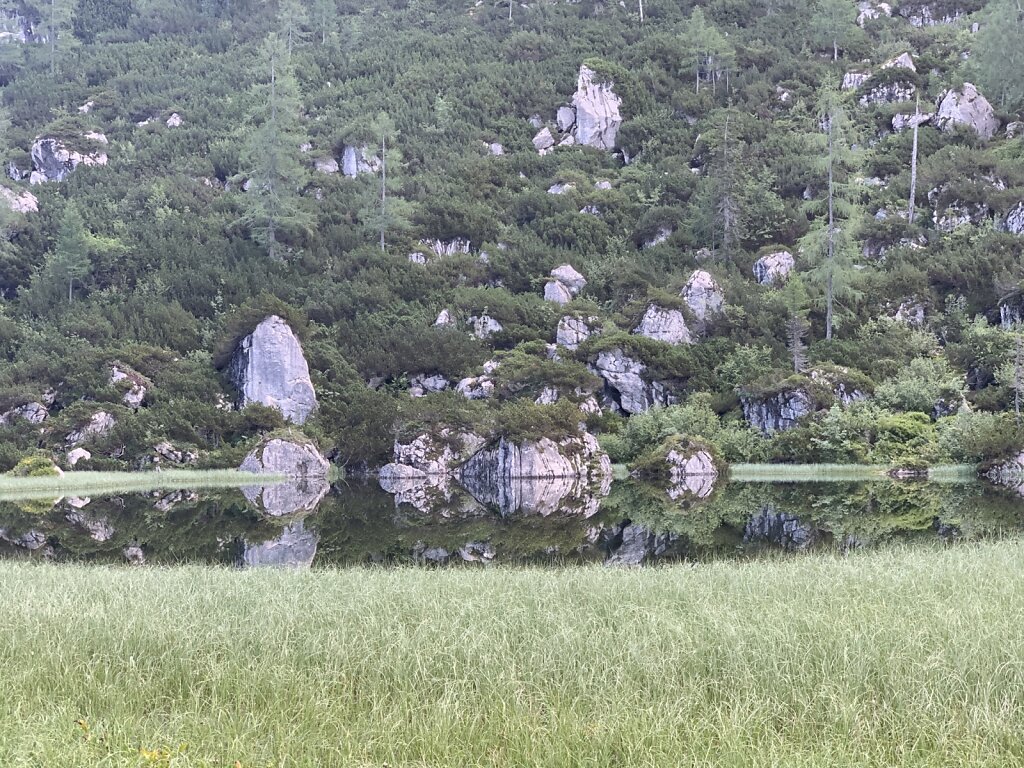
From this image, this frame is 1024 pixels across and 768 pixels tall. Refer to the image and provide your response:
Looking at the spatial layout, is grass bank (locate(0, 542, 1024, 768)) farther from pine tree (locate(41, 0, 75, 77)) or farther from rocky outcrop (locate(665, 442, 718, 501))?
pine tree (locate(41, 0, 75, 77))

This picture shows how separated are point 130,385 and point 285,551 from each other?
19911 mm

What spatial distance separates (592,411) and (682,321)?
6.90 meters

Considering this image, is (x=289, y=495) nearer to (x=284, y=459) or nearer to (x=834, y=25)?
(x=284, y=459)

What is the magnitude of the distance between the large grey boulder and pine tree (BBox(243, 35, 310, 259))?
17708mm

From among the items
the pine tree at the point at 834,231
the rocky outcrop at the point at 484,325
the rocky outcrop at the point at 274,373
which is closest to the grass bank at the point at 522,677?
the rocky outcrop at the point at 274,373

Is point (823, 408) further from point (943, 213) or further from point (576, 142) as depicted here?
point (576, 142)

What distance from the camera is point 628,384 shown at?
33500mm

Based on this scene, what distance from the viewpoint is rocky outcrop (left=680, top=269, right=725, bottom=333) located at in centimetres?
3716

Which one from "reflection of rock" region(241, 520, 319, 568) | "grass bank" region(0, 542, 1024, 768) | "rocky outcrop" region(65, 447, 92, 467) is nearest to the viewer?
"grass bank" region(0, 542, 1024, 768)

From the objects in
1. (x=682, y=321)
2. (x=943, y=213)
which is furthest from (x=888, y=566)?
(x=943, y=213)

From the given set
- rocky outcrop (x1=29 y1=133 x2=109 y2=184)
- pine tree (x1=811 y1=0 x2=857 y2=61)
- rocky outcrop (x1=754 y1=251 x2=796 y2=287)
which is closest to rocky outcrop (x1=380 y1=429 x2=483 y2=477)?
rocky outcrop (x1=754 y1=251 x2=796 y2=287)

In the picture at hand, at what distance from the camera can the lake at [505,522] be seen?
43.8 ft

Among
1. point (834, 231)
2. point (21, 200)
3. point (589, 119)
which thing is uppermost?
point (589, 119)

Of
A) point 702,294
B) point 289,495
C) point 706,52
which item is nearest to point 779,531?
point 289,495
